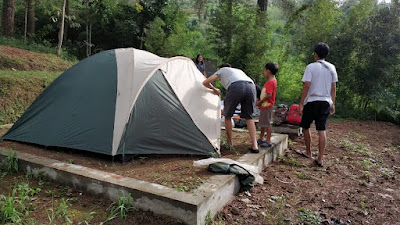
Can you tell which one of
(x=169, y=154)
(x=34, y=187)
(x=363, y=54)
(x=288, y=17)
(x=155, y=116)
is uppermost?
(x=288, y=17)

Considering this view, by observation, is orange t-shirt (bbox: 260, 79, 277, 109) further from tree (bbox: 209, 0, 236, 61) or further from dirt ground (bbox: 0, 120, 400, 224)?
tree (bbox: 209, 0, 236, 61)

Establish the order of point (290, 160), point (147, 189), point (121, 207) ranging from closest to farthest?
point (121, 207), point (147, 189), point (290, 160)

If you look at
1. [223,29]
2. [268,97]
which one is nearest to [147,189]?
[268,97]

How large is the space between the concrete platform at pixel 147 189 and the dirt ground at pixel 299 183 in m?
0.11

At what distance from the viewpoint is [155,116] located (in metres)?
4.07

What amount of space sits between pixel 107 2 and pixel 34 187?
48.1ft

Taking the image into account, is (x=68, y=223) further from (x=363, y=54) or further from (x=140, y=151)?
(x=363, y=54)

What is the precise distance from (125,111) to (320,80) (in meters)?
2.72

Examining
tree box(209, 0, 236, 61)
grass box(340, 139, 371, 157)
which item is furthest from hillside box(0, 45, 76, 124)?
tree box(209, 0, 236, 61)

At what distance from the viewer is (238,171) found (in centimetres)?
345

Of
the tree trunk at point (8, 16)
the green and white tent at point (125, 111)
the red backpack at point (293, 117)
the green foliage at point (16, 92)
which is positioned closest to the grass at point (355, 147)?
the red backpack at point (293, 117)

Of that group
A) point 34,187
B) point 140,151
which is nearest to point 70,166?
point 34,187

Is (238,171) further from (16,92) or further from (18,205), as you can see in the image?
(16,92)

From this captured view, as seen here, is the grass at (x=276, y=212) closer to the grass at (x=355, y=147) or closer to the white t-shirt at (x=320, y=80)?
the white t-shirt at (x=320, y=80)
